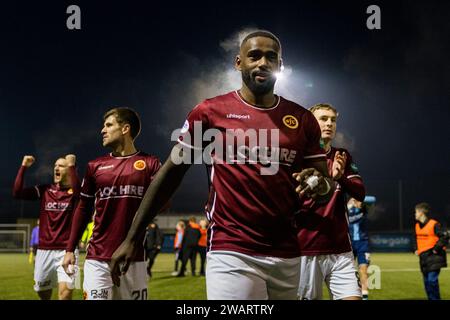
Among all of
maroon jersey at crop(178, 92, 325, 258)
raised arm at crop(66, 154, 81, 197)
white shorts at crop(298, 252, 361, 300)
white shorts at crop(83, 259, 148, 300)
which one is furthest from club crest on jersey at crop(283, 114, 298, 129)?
raised arm at crop(66, 154, 81, 197)

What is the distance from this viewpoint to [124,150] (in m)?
5.77

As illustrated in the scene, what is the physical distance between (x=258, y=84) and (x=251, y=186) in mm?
640

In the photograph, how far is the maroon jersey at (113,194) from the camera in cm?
534

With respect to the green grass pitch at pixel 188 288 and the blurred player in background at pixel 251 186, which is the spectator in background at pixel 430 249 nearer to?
the green grass pitch at pixel 188 288

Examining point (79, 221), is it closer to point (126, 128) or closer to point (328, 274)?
point (126, 128)

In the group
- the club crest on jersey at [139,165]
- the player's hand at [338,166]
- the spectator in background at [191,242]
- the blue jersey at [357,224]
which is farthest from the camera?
the spectator in background at [191,242]

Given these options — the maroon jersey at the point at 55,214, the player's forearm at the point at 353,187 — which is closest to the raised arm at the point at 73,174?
the maroon jersey at the point at 55,214

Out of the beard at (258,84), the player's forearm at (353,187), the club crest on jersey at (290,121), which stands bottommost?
the player's forearm at (353,187)

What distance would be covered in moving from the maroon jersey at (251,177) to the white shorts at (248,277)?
0.05 m

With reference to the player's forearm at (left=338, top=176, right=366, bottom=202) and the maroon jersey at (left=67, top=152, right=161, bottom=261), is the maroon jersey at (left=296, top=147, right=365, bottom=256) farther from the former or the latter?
the maroon jersey at (left=67, top=152, right=161, bottom=261)

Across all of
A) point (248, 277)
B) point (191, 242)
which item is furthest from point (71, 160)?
point (191, 242)

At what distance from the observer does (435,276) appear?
1082 centimetres
